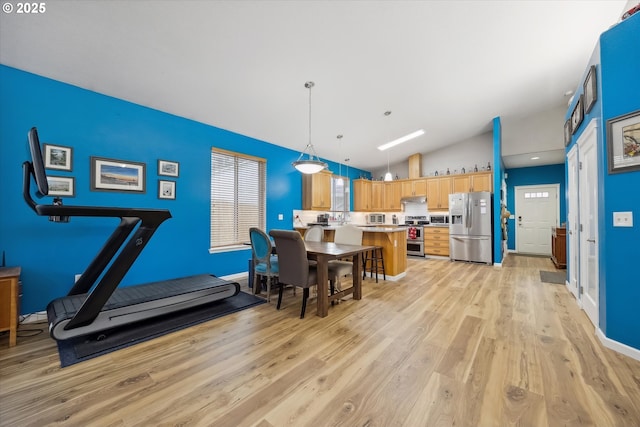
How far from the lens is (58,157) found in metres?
2.85

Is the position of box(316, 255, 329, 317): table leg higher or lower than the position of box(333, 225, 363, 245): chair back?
lower

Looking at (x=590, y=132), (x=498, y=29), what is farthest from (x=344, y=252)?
(x=498, y=29)

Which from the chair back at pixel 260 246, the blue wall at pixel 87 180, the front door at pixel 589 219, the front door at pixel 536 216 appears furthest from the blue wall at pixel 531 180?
the blue wall at pixel 87 180

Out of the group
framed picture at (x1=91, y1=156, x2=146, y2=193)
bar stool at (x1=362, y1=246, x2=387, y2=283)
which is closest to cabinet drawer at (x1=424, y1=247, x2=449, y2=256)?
bar stool at (x1=362, y1=246, x2=387, y2=283)

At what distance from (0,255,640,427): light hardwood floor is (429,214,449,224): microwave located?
13.4ft

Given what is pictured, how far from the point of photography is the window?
4.39m

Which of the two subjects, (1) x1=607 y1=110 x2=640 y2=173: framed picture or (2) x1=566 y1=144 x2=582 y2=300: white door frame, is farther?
(2) x1=566 y1=144 x2=582 y2=300: white door frame

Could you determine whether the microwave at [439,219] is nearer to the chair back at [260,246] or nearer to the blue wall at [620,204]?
the blue wall at [620,204]

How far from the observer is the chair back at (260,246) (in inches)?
130

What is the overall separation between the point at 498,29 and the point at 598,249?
268 centimetres

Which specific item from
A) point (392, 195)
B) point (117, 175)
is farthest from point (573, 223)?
point (117, 175)

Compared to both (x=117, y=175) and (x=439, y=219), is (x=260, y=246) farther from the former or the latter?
(x=439, y=219)

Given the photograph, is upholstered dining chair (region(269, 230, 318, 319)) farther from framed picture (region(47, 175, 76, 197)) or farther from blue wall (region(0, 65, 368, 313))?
framed picture (region(47, 175, 76, 197))

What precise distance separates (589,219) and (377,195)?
5364mm
